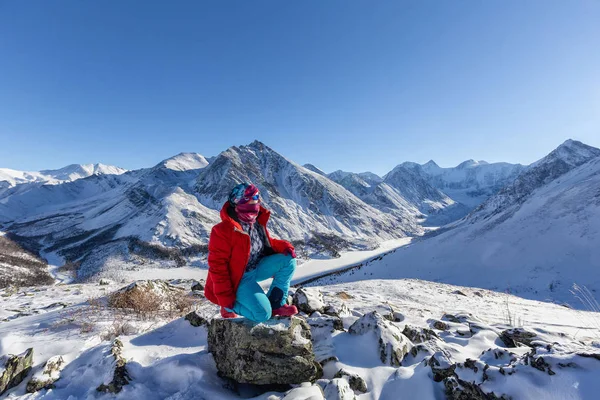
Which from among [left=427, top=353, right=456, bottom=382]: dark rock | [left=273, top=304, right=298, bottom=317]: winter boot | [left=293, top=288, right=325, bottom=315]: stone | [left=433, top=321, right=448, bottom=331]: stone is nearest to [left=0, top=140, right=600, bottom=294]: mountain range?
[left=433, top=321, right=448, bottom=331]: stone

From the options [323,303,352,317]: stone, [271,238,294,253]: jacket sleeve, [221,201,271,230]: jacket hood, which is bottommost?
[323,303,352,317]: stone

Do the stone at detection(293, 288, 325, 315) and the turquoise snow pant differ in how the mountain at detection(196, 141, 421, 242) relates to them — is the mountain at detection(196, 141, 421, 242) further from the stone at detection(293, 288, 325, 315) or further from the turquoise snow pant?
the turquoise snow pant

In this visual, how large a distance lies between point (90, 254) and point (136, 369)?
111078 mm

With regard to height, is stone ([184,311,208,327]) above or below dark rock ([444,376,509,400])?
above

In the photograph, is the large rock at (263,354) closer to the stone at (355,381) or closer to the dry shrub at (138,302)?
the stone at (355,381)

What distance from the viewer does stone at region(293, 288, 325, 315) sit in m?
7.23

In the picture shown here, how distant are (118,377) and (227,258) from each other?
2.05m

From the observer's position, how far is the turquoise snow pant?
4141mm

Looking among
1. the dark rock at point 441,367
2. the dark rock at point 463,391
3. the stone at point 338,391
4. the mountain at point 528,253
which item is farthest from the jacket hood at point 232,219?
the mountain at point 528,253

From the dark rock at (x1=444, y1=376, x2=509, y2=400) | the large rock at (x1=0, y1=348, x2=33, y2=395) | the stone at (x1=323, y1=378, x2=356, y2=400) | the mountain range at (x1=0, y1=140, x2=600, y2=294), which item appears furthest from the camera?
the mountain range at (x1=0, y1=140, x2=600, y2=294)

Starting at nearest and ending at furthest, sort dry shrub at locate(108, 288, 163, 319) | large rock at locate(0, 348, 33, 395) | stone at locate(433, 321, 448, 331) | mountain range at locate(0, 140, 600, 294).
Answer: large rock at locate(0, 348, 33, 395) → dry shrub at locate(108, 288, 163, 319) → stone at locate(433, 321, 448, 331) → mountain range at locate(0, 140, 600, 294)

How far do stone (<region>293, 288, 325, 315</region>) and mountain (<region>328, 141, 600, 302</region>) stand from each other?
21.3 m

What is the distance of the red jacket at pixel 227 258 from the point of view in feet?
13.8

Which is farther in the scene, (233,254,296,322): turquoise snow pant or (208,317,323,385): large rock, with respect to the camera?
(233,254,296,322): turquoise snow pant
